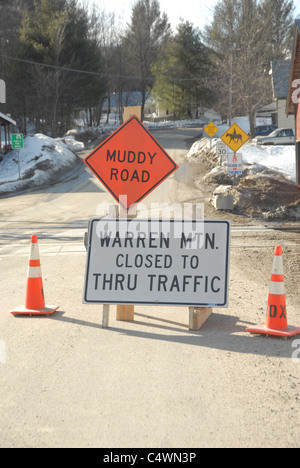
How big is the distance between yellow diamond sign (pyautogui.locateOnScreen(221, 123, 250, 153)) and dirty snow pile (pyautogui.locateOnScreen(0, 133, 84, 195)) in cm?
1380

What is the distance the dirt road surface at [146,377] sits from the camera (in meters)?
3.96

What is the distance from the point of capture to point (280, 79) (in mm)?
45656

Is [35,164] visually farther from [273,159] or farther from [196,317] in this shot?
[196,317]

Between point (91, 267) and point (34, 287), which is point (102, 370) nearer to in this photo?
point (91, 267)

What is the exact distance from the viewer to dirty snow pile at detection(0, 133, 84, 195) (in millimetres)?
32688

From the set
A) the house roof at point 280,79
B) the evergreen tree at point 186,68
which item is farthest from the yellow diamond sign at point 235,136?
the evergreen tree at point 186,68

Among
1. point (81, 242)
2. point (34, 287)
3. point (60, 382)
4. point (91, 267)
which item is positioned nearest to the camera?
point (60, 382)

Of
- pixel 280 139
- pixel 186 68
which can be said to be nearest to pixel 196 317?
pixel 280 139

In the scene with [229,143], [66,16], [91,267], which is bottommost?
[91,267]

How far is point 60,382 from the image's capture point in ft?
16.2

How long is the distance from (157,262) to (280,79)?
4219 cm

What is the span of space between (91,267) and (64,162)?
32.0 m

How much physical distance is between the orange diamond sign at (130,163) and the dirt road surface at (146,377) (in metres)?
1.63

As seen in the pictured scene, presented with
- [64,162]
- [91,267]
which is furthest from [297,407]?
[64,162]
